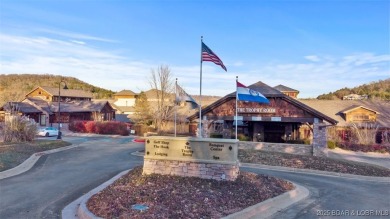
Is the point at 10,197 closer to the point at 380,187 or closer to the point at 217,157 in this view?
the point at 217,157

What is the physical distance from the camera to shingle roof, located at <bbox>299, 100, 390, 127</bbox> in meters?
40.1

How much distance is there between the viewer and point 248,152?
20.8m

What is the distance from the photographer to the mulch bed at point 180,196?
7.42 metres

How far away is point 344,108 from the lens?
143 ft

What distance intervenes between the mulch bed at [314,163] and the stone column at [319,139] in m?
6.10

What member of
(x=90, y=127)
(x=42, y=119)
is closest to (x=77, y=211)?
(x=90, y=127)

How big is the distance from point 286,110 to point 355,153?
1095 centimetres

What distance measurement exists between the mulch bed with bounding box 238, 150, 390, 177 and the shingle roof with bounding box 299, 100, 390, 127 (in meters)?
23.7

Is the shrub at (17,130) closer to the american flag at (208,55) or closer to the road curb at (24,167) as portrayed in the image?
the road curb at (24,167)

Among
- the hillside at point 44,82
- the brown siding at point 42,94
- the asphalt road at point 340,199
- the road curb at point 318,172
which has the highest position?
the hillside at point 44,82

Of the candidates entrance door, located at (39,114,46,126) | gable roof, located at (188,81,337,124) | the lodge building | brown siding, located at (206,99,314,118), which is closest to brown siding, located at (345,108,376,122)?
the lodge building

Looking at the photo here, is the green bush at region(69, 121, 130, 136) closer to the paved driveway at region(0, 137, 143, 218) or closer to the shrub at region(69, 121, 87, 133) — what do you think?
the shrub at region(69, 121, 87, 133)

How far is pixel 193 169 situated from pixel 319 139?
16.8 m

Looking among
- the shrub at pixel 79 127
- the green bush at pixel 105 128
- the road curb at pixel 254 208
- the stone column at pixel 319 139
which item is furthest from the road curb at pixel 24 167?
the shrub at pixel 79 127
